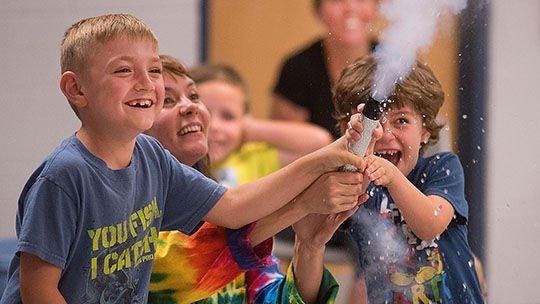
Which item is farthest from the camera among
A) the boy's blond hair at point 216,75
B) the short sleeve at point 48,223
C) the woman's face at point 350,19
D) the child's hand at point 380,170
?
the boy's blond hair at point 216,75

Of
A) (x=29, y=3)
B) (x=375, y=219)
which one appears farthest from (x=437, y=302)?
(x=29, y=3)

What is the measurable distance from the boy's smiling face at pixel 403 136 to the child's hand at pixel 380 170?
27 mm

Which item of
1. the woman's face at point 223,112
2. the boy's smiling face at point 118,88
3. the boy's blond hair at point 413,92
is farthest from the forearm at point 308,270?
the woman's face at point 223,112

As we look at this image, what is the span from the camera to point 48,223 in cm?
133

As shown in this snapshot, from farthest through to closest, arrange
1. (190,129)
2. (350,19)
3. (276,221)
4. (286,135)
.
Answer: (286,135) → (350,19) → (190,129) → (276,221)

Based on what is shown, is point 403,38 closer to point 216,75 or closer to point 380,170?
point 380,170

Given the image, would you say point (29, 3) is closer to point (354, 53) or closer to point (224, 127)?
point (224, 127)

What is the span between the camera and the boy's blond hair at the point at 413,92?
1.45m

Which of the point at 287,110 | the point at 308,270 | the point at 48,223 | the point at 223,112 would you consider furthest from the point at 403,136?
the point at 287,110

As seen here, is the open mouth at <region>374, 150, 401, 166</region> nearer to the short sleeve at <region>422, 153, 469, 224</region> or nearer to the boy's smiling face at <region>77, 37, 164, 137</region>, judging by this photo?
the short sleeve at <region>422, 153, 469, 224</region>

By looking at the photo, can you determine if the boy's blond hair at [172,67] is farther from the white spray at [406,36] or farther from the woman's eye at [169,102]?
the white spray at [406,36]

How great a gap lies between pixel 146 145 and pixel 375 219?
32cm

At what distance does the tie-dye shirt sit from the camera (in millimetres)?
1575

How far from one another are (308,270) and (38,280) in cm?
41
